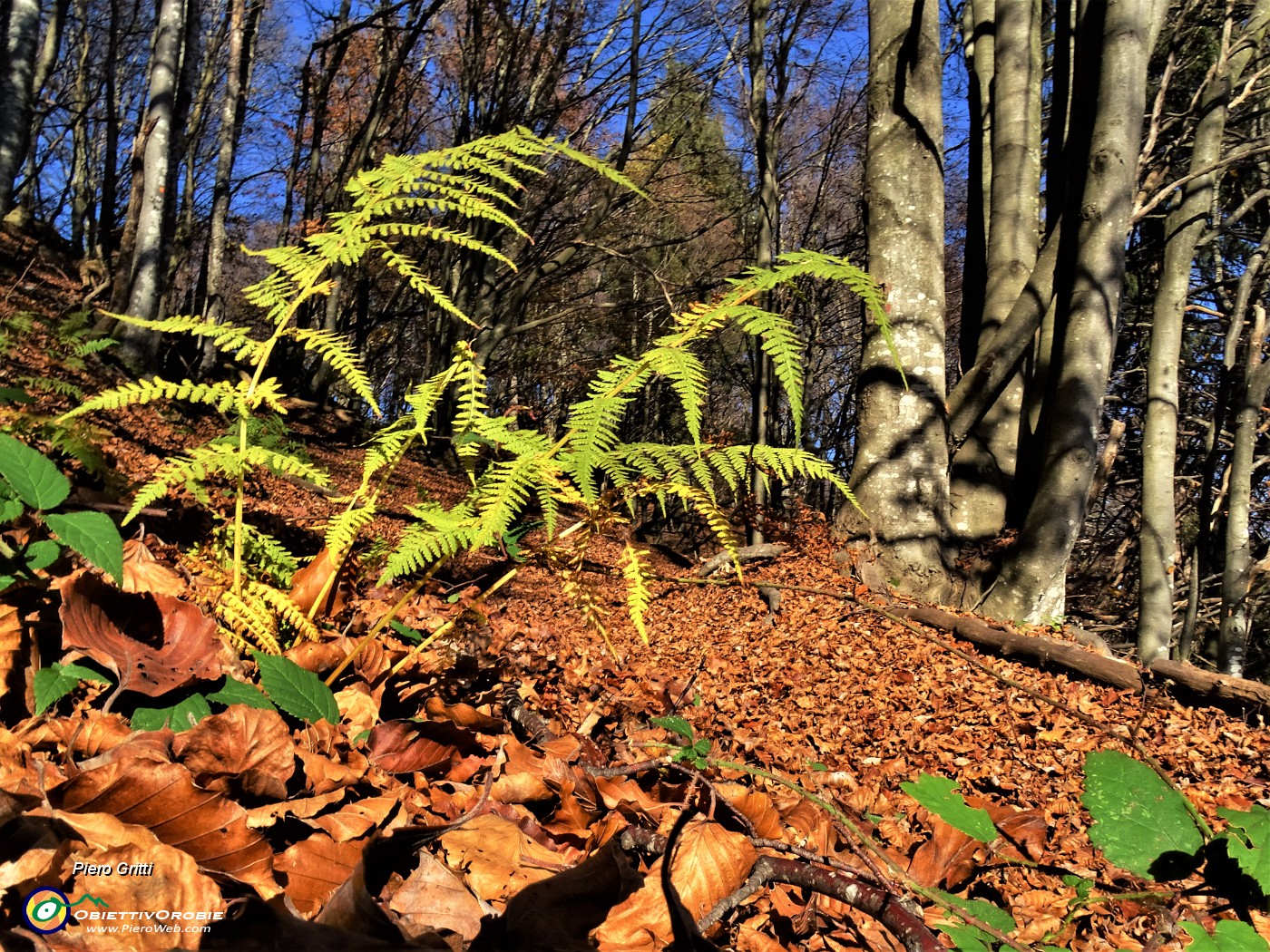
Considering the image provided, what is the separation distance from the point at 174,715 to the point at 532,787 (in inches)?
23.0

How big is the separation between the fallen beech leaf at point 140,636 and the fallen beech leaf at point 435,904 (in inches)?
21.2

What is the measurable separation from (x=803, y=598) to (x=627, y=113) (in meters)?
8.27

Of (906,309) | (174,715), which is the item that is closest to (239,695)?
(174,715)

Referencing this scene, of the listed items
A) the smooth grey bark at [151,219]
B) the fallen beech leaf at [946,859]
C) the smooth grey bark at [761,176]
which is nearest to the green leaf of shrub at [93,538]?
the fallen beech leaf at [946,859]

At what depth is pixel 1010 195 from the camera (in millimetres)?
4758

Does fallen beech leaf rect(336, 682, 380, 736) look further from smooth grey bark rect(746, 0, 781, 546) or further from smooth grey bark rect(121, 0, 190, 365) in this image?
smooth grey bark rect(746, 0, 781, 546)

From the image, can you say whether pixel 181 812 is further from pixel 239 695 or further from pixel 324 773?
pixel 239 695

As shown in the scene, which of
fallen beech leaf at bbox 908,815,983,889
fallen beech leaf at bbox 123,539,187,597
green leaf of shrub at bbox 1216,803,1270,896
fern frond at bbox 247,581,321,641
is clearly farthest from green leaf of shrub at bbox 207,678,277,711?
green leaf of shrub at bbox 1216,803,1270,896

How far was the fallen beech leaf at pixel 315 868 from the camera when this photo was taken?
0.86 m

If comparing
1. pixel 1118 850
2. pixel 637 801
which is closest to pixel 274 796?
pixel 637 801

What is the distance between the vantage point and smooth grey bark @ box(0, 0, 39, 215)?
7023mm

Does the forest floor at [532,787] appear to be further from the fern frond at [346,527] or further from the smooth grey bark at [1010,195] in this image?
the smooth grey bark at [1010,195]

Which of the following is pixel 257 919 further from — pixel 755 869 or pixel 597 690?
pixel 597 690

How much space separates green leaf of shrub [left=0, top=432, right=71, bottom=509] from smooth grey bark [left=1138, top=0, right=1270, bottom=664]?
232 inches
